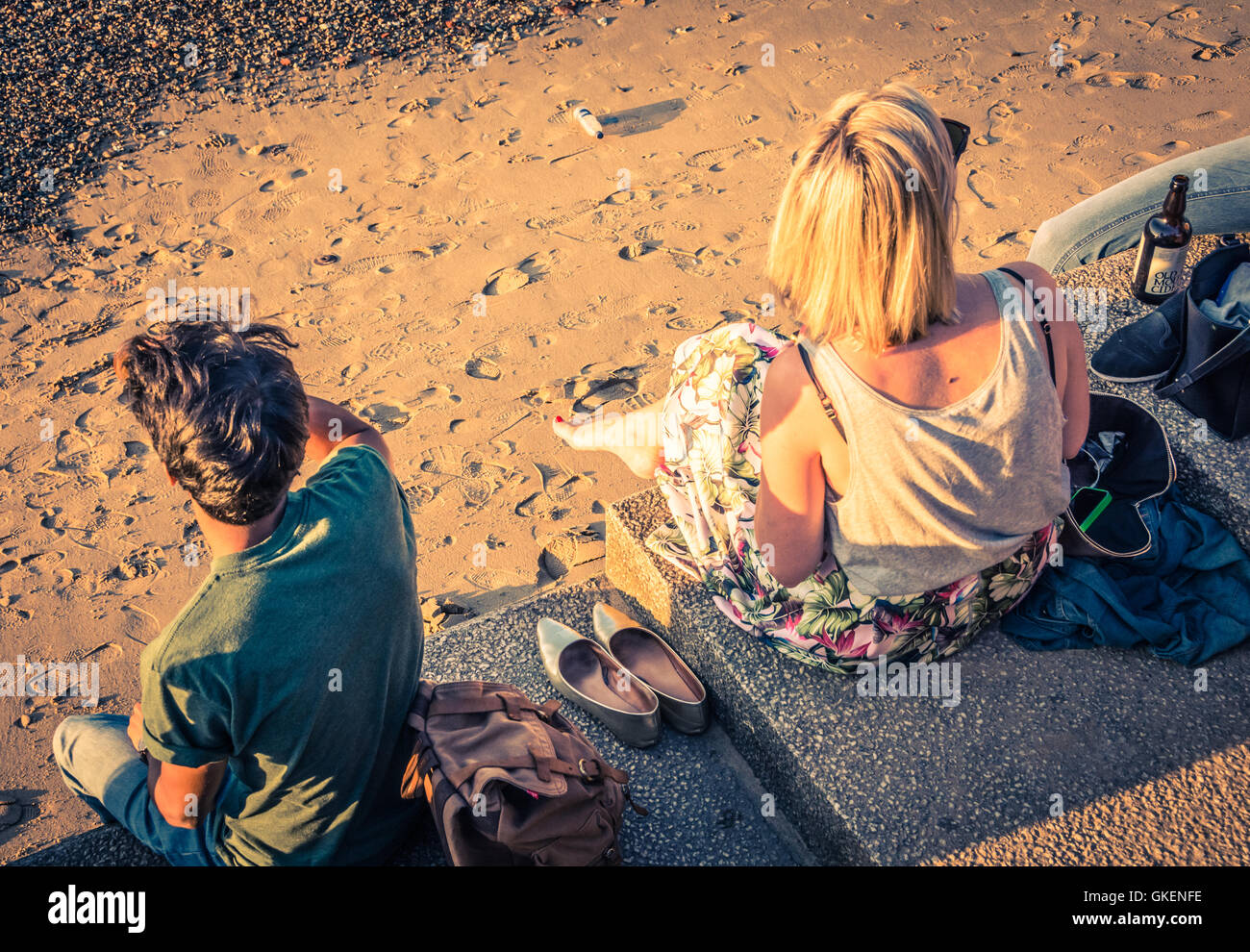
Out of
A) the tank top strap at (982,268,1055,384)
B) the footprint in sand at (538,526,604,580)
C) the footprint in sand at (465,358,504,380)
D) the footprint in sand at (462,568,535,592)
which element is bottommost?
the footprint in sand at (462,568,535,592)

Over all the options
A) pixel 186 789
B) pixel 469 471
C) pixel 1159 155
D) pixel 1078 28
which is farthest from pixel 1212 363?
pixel 1078 28

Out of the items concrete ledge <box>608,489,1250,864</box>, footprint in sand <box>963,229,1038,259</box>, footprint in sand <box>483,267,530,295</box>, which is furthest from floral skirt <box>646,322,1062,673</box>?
footprint in sand <box>963,229,1038,259</box>

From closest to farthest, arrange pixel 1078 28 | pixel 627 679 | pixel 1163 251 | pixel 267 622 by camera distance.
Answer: pixel 267 622, pixel 627 679, pixel 1163 251, pixel 1078 28

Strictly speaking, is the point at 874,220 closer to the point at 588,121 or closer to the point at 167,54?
the point at 588,121

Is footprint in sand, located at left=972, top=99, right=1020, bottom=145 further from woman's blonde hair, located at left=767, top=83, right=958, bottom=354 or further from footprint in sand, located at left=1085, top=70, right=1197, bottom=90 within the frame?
woman's blonde hair, located at left=767, top=83, right=958, bottom=354

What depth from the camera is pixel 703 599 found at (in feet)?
8.63

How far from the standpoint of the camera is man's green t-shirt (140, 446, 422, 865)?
1.65 m

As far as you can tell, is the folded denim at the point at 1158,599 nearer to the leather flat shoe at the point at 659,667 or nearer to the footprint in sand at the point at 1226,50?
the leather flat shoe at the point at 659,667

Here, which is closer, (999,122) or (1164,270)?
(1164,270)

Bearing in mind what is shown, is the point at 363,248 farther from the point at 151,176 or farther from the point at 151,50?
the point at 151,50

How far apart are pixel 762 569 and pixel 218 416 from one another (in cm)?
133

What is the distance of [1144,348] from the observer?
9.29 feet

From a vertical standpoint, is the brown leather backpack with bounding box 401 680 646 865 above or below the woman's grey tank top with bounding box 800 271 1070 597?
below

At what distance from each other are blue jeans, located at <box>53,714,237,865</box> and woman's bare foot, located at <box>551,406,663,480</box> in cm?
140
